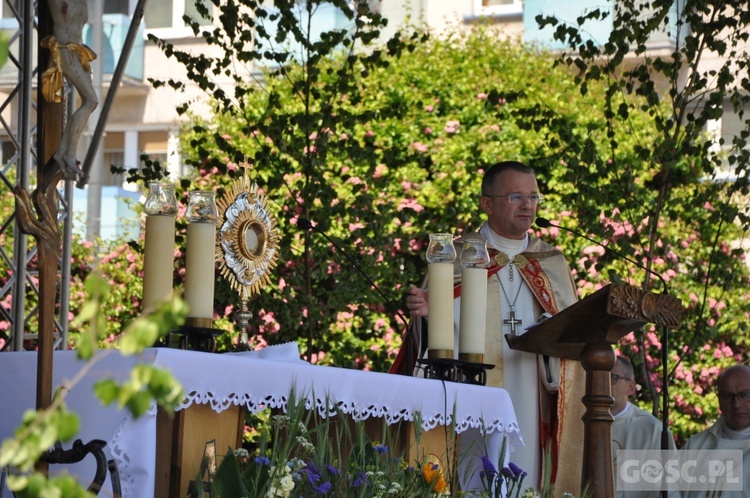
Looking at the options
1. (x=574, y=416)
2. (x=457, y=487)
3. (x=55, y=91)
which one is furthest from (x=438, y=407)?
(x=574, y=416)

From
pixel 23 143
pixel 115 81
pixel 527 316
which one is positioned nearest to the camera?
pixel 527 316

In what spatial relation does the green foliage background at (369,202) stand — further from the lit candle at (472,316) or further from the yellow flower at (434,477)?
the yellow flower at (434,477)

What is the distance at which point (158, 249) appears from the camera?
10.5 ft

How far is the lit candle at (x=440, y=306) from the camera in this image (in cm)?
373

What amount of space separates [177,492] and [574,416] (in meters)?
2.48

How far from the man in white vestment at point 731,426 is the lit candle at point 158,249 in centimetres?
410

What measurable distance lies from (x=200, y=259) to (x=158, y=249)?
13 cm

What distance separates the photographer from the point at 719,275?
7441 mm

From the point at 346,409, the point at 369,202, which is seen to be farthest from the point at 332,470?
the point at 369,202

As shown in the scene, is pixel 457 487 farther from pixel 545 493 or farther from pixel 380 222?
pixel 380 222

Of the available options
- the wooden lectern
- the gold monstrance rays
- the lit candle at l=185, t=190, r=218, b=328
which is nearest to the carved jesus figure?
the lit candle at l=185, t=190, r=218, b=328

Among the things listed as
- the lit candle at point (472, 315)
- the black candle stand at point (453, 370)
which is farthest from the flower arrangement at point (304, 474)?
the lit candle at point (472, 315)

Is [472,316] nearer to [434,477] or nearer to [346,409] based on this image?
[346,409]

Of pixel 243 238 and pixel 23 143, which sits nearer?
pixel 243 238
